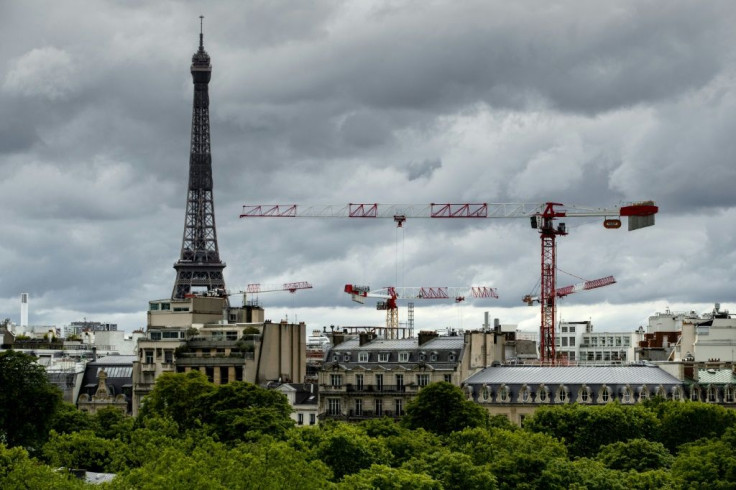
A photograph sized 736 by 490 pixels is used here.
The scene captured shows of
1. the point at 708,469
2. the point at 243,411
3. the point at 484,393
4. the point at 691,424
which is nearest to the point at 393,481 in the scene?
the point at 708,469

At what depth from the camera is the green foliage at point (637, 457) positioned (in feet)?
511

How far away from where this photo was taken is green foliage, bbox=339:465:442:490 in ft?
416

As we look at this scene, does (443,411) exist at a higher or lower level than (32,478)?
higher

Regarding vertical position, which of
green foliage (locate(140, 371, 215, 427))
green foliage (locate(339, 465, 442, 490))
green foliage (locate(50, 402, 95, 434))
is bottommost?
green foliage (locate(339, 465, 442, 490))

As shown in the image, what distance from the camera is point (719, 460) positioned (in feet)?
462

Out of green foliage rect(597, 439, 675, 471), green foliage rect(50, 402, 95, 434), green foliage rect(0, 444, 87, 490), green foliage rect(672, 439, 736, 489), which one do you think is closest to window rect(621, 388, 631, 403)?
green foliage rect(597, 439, 675, 471)

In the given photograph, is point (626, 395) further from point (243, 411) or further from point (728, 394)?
point (243, 411)

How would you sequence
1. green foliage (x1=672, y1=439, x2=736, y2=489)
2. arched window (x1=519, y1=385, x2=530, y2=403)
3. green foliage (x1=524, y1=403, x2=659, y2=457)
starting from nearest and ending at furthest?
green foliage (x1=672, y1=439, x2=736, y2=489) < green foliage (x1=524, y1=403, x2=659, y2=457) < arched window (x1=519, y1=385, x2=530, y2=403)

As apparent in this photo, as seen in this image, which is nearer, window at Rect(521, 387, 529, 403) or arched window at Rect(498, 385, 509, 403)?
window at Rect(521, 387, 529, 403)

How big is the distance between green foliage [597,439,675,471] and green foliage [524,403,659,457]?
34.3 feet

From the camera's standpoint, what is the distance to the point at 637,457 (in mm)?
157375

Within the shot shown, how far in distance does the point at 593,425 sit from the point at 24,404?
52.0m

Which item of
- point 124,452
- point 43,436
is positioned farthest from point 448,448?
point 43,436

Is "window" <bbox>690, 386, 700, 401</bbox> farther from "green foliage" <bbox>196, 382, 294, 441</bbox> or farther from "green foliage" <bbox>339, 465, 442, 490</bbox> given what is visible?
"green foliage" <bbox>339, 465, 442, 490</bbox>
